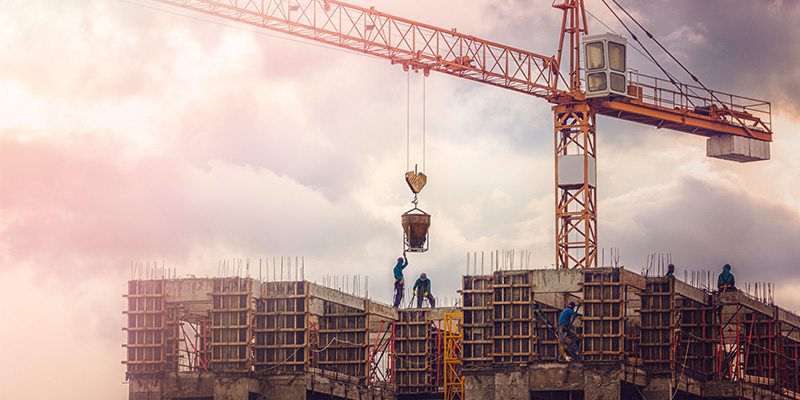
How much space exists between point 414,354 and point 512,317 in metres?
10.2

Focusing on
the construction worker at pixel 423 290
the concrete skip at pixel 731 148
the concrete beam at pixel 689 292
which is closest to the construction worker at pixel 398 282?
the construction worker at pixel 423 290

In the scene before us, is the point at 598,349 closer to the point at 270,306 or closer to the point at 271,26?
the point at 270,306

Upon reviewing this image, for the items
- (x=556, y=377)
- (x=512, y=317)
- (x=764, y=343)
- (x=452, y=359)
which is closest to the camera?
(x=556, y=377)

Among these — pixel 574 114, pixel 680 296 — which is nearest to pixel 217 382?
pixel 680 296

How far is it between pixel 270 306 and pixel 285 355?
187 cm

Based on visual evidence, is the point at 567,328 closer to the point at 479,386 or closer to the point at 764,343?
the point at 479,386

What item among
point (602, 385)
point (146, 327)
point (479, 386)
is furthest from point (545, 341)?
point (146, 327)

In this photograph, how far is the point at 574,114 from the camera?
3105 inches

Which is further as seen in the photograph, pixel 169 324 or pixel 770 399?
pixel 770 399

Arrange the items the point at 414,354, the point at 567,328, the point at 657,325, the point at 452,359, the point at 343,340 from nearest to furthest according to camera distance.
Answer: the point at 567,328
the point at 657,325
the point at 343,340
the point at 452,359
the point at 414,354

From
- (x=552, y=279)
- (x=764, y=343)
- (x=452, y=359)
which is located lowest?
(x=452, y=359)

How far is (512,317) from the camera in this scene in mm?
54469

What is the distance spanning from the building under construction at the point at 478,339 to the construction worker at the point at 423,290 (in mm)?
4432

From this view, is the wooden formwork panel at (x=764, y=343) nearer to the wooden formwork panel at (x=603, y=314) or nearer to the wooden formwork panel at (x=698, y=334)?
the wooden formwork panel at (x=698, y=334)
